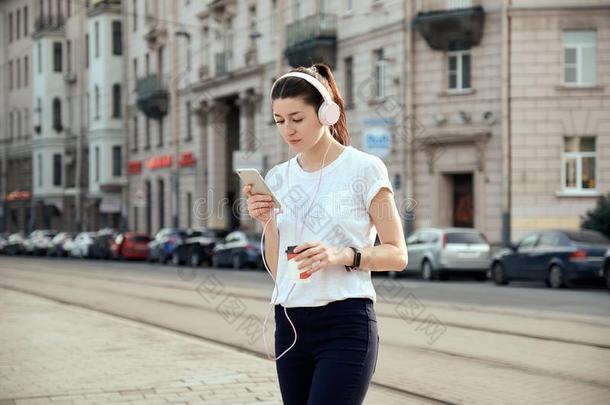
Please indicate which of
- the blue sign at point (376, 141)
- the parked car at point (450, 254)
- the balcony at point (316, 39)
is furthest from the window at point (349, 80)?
the parked car at point (450, 254)

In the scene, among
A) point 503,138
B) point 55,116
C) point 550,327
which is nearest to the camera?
point 550,327

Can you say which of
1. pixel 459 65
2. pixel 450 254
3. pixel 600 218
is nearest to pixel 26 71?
pixel 459 65

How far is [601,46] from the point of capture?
1275 inches

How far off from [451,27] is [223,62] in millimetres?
17212

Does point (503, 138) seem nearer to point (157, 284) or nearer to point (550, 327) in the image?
point (157, 284)

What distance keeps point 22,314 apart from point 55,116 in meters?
58.4

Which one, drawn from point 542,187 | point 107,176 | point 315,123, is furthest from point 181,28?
→ point 315,123

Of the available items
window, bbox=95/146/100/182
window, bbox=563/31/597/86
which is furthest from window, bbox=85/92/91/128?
window, bbox=563/31/597/86

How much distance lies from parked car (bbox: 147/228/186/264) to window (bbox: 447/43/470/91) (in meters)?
12.7

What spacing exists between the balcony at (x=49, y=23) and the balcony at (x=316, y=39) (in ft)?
114

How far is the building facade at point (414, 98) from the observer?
3247 centimetres

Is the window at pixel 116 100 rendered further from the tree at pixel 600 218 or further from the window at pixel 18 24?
the tree at pixel 600 218

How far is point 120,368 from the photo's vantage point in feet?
30.6

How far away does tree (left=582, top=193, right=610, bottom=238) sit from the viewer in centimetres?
2975
